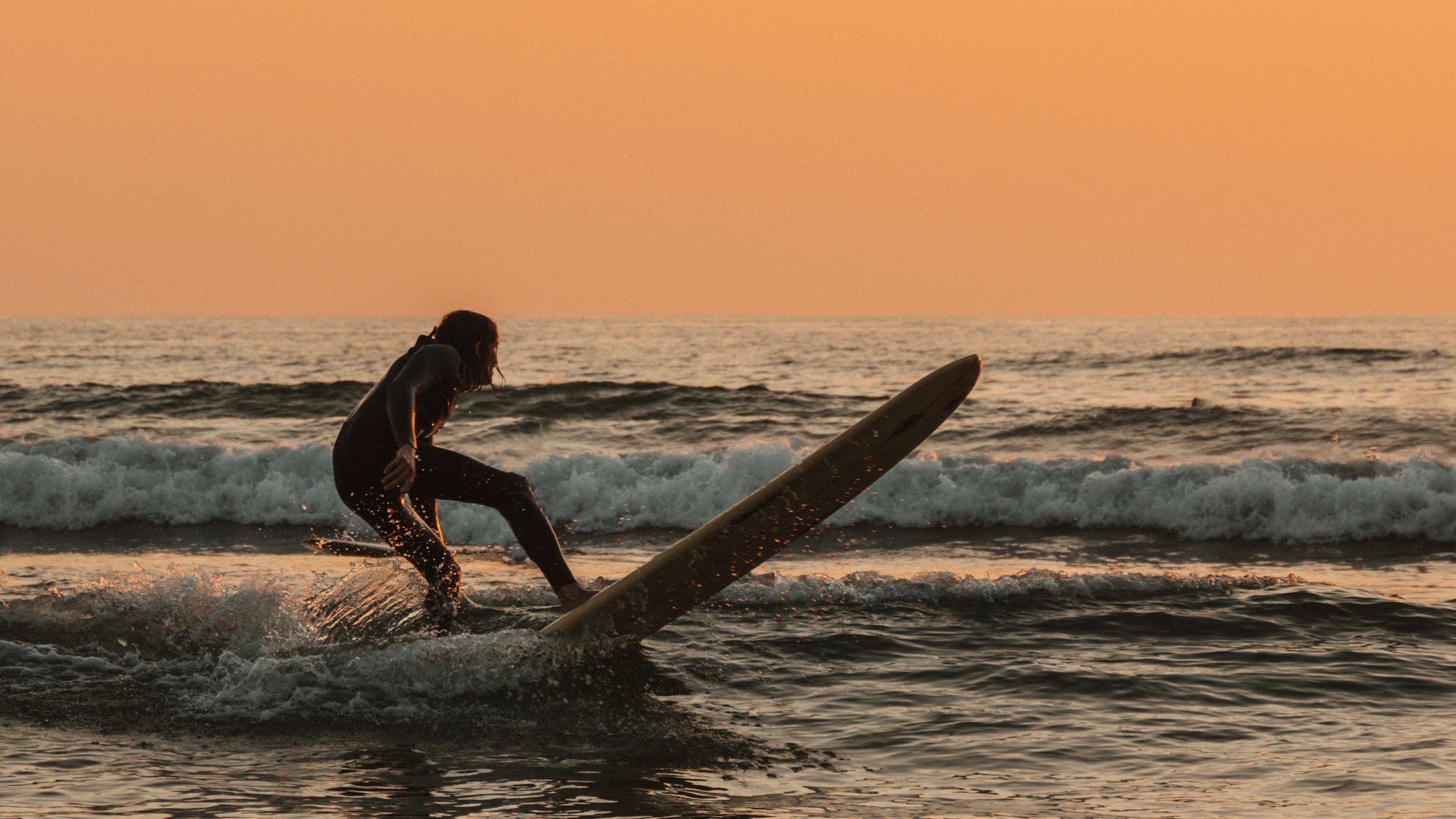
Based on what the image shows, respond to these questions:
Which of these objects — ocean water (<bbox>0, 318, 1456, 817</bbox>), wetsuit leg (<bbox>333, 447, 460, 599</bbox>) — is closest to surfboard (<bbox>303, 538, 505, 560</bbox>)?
wetsuit leg (<bbox>333, 447, 460, 599</bbox>)

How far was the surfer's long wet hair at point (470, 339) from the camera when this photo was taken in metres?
5.28

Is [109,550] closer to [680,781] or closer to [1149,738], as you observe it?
[680,781]

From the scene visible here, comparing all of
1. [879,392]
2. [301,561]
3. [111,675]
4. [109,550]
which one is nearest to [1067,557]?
[301,561]

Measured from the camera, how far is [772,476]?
1420 cm

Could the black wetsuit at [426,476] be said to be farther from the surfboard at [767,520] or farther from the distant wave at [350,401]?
the distant wave at [350,401]

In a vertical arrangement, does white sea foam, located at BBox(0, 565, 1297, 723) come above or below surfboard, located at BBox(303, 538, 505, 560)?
below

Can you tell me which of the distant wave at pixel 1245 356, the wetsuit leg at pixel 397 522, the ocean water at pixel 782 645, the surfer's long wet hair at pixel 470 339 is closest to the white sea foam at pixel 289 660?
the ocean water at pixel 782 645

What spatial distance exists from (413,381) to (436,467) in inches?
19.5

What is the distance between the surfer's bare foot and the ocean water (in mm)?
233

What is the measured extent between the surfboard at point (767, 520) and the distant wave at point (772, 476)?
6393 mm

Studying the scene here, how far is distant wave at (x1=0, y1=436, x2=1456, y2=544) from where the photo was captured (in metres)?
11.8

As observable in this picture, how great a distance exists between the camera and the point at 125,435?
51.7 feet

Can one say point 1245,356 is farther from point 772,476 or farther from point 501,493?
point 501,493

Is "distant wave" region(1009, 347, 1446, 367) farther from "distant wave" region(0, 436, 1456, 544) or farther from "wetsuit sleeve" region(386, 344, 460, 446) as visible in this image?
"wetsuit sleeve" region(386, 344, 460, 446)
